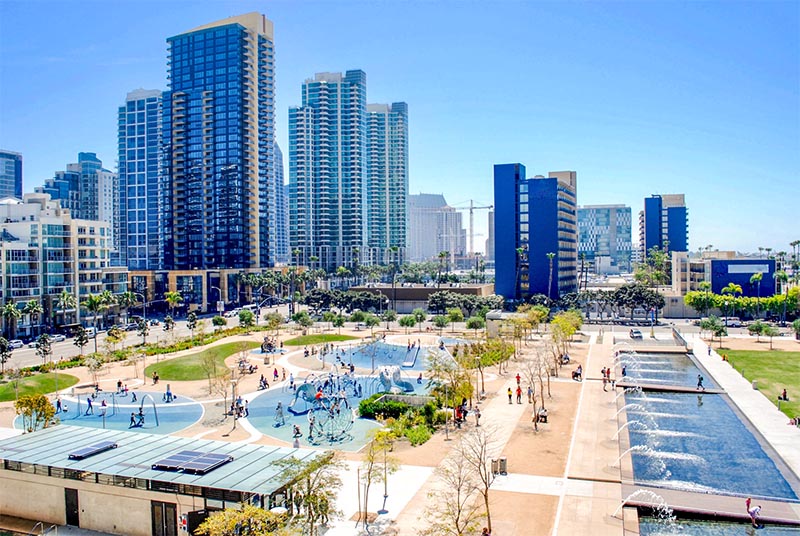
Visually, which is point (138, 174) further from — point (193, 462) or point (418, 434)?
point (193, 462)

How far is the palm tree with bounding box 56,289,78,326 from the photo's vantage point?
3359 inches

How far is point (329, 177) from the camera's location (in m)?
186

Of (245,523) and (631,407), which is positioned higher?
(245,523)

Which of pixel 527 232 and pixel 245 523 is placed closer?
pixel 245 523

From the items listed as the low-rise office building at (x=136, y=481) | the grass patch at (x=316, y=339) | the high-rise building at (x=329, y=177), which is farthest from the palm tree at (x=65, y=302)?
the high-rise building at (x=329, y=177)

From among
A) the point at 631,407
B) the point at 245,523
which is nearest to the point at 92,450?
the point at 245,523

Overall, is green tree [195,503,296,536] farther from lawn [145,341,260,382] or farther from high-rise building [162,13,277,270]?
high-rise building [162,13,277,270]

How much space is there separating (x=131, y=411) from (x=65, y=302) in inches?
1957

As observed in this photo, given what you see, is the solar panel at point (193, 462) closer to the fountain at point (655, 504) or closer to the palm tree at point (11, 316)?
the fountain at point (655, 504)

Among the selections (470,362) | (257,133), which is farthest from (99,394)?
(257,133)

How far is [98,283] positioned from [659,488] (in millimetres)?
Result: 94219

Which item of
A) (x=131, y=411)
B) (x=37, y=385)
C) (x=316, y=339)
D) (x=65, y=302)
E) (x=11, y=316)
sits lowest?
(x=131, y=411)

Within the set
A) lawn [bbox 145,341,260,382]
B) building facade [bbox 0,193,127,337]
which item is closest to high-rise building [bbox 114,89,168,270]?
building facade [bbox 0,193,127,337]

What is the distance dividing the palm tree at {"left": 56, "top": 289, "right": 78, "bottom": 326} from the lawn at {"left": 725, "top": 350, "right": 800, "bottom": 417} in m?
84.8
